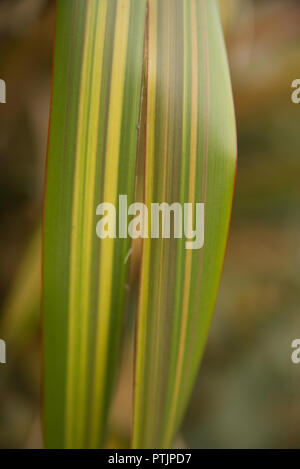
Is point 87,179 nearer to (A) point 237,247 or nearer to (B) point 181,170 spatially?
(B) point 181,170

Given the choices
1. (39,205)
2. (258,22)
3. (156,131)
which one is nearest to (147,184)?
(156,131)

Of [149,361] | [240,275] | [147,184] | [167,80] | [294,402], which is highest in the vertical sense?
[167,80]

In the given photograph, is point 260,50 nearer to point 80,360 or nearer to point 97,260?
point 97,260

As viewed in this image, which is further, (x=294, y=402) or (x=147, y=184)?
(x=294, y=402)

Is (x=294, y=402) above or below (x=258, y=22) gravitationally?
below
